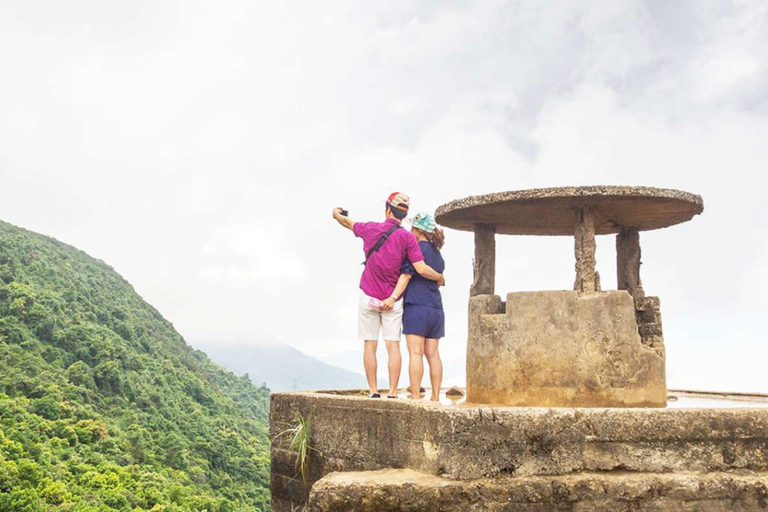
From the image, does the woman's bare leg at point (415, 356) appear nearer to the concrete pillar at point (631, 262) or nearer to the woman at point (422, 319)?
the woman at point (422, 319)

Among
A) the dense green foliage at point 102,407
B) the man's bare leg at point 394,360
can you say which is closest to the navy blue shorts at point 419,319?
the man's bare leg at point 394,360

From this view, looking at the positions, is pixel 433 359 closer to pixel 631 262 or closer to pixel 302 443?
pixel 302 443

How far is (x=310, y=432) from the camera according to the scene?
5070 mm

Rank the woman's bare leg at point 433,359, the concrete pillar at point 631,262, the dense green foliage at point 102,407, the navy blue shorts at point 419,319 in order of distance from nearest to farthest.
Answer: the navy blue shorts at point 419,319
the woman's bare leg at point 433,359
the concrete pillar at point 631,262
the dense green foliage at point 102,407

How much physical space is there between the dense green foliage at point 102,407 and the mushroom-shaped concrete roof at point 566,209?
2510 cm

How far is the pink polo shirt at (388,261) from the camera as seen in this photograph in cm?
505

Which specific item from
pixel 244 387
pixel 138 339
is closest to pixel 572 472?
pixel 138 339

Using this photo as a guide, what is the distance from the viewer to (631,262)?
6656 mm

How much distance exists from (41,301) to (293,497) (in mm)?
51307

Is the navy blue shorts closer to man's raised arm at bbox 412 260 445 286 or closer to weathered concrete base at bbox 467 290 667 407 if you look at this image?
man's raised arm at bbox 412 260 445 286

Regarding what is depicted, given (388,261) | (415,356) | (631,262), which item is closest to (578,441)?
(415,356)

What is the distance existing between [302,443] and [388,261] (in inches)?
52.6

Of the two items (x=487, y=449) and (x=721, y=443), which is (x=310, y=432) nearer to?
(x=487, y=449)

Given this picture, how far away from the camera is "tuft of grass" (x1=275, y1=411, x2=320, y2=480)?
505 centimetres
